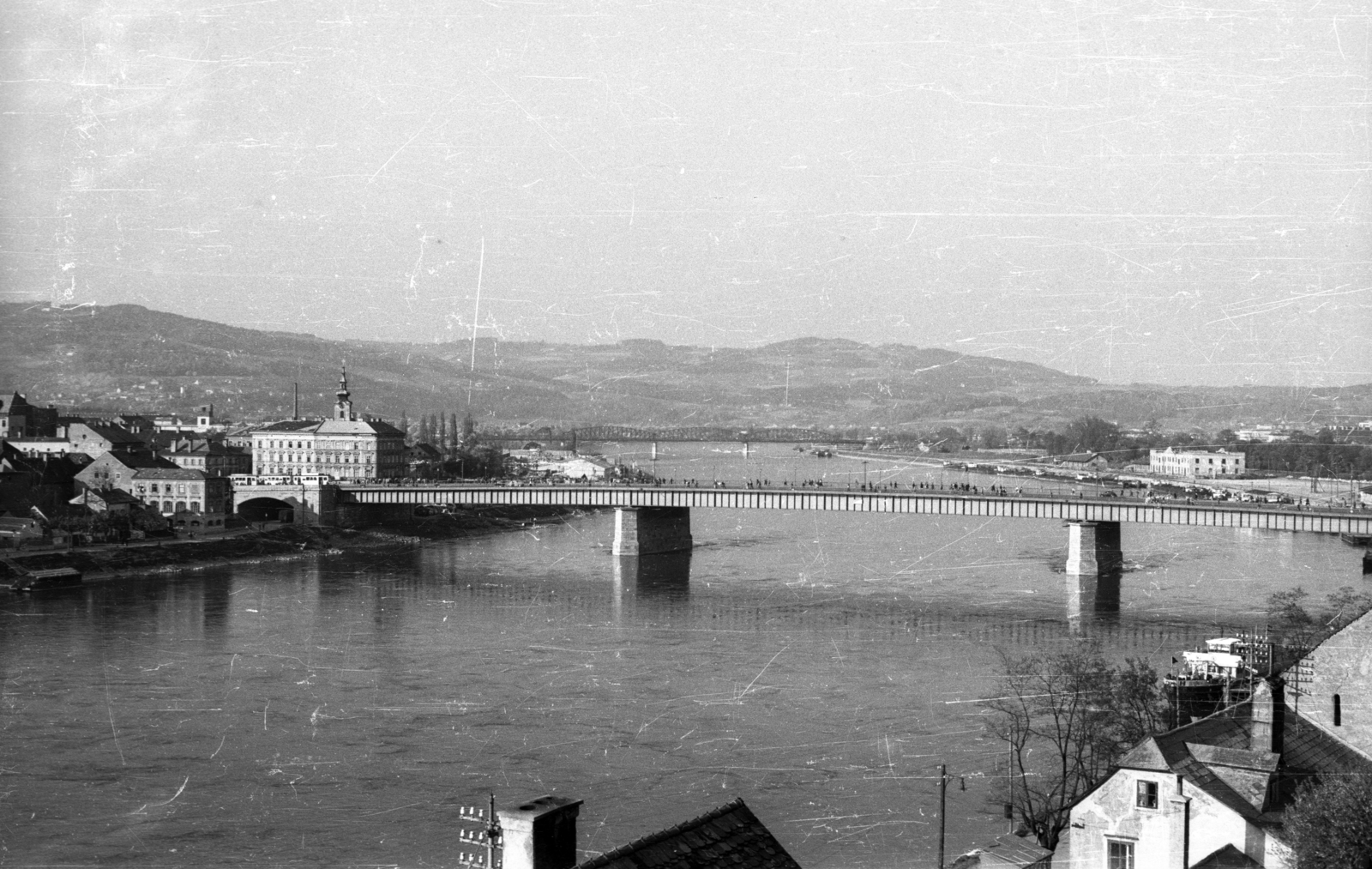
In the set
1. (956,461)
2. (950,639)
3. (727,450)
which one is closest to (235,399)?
(727,450)

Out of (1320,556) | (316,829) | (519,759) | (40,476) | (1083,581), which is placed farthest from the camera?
(40,476)

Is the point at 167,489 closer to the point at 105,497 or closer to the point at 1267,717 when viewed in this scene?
the point at 105,497

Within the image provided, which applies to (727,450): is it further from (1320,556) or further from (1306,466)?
(1320,556)

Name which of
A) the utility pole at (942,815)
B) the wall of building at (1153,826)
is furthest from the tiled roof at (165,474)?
the wall of building at (1153,826)

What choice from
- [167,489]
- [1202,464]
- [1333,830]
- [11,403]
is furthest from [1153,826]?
[1202,464]

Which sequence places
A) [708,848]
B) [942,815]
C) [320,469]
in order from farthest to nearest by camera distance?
[320,469] → [942,815] → [708,848]

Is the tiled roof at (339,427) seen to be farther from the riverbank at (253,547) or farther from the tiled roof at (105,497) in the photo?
the tiled roof at (105,497)

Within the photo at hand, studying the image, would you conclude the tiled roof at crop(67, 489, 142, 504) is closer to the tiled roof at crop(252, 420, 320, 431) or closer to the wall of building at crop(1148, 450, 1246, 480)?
the tiled roof at crop(252, 420, 320, 431)
